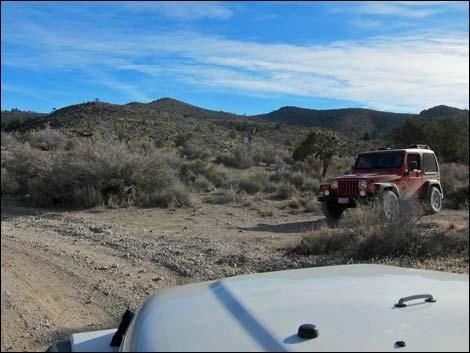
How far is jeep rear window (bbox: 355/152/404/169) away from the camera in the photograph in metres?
14.5

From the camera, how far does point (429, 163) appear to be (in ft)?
50.5

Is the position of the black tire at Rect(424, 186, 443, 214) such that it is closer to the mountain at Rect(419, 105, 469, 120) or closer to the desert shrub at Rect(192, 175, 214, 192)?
the mountain at Rect(419, 105, 469, 120)

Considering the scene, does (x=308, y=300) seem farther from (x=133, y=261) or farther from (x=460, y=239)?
(x=460, y=239)

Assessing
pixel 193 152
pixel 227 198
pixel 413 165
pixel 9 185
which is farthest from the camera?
pixel 193 152

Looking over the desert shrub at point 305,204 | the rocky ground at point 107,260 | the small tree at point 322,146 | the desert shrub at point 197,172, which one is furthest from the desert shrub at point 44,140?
the desert shrub at point 305,204

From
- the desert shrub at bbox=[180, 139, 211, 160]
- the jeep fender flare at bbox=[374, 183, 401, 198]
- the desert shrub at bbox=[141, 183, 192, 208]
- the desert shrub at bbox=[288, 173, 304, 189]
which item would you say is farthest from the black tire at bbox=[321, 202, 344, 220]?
the desert shrub at bbox=[180, 139, 211, 160]

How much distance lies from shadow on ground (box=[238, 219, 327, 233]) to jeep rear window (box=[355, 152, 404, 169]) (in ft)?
6.92

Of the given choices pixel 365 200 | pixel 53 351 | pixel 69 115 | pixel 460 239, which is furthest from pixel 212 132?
pixel 53 351

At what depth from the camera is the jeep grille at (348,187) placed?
13359mm

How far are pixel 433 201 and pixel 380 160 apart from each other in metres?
1.95

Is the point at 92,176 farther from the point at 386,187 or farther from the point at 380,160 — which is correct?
the point at 386,187

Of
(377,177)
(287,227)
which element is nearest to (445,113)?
(377,177)

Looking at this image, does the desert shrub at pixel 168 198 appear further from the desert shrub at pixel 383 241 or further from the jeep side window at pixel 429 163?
the desert shrub at pixel 383 241

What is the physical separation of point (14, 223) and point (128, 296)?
6817 millimetres
